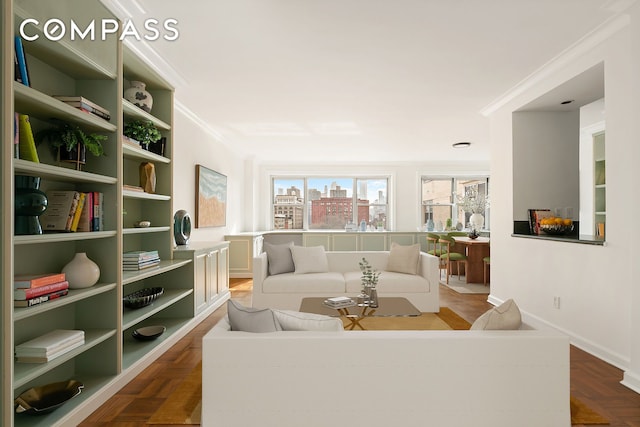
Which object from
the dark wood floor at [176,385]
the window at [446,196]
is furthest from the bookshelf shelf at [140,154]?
the window at [446,196]

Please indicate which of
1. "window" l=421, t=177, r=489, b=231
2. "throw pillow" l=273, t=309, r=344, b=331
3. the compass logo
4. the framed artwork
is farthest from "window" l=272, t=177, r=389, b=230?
"throw pillow" l=273, t=309, r=344, b=331

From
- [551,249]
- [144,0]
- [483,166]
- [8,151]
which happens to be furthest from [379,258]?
[483,166]

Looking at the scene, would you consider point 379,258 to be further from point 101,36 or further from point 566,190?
point 101,36

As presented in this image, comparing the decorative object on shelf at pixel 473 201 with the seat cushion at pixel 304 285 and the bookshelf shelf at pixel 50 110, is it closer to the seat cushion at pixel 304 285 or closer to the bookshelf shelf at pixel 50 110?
the seat cushion at pixel 304 285

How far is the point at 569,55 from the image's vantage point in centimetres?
343

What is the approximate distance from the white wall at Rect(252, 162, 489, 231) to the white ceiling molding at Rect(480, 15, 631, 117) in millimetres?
4676

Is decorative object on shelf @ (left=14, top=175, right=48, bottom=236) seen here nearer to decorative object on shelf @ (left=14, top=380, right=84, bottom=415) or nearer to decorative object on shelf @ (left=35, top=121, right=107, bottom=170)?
decorative object on shelf @ (left=35, top=121, right=107, bottom=170)

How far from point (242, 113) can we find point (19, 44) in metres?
3.57

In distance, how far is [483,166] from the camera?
31.2 ft

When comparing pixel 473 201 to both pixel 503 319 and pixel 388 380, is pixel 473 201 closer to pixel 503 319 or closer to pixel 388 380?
pixel 503 319

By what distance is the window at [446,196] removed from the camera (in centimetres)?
959

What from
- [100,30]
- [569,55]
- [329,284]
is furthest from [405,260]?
[100,30]

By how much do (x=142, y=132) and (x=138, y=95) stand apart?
15.6 inches

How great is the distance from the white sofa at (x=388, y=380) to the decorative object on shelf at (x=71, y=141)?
153cm
